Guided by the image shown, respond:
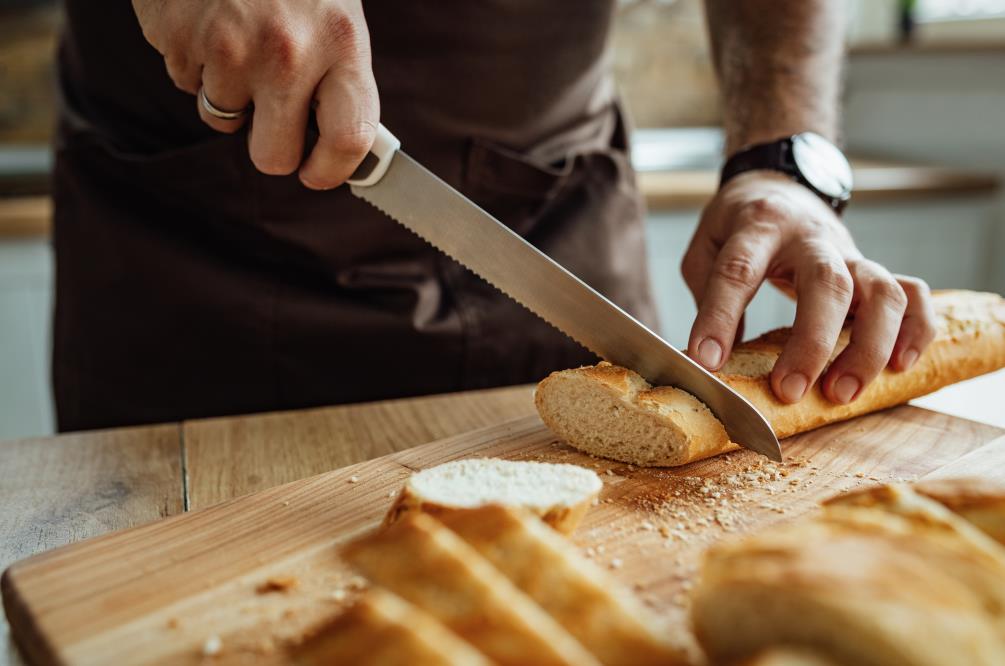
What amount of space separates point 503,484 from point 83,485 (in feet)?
2.36

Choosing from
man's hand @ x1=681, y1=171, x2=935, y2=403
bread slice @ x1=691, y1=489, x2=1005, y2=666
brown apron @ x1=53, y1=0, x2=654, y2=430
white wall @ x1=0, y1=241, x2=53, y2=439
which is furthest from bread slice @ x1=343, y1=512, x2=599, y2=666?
white wall @ x1=0, y1=241, x2=53, y2=439

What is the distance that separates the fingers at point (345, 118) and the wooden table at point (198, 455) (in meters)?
0.51

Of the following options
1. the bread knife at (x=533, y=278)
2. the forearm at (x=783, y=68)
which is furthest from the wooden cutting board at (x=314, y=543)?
the forearm at (x=783, y=68)

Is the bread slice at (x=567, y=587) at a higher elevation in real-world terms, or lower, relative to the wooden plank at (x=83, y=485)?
higher

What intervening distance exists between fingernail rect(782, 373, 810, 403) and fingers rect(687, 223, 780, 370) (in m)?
0.11

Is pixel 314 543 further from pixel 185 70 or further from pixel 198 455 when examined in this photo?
pixel 185 70

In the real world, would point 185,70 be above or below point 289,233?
above

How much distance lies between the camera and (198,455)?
5.14 ft

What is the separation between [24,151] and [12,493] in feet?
8.83

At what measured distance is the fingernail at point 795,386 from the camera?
147 centimetres

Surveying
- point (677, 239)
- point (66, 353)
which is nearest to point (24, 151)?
point (66, 353)

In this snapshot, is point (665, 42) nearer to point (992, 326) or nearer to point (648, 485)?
point (992, 326)

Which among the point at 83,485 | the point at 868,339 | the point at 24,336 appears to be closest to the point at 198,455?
the point at 83,485

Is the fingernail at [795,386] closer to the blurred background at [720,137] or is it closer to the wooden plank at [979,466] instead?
the wooden plank at [979,466]
